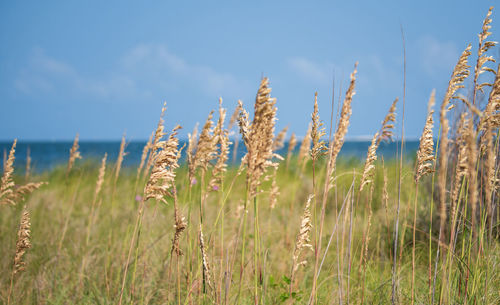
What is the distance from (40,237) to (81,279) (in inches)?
81.6

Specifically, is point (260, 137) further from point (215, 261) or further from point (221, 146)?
point (215, 261)

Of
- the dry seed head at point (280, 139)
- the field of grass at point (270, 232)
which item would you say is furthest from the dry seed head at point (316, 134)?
the dry seed head at point (280, 139)

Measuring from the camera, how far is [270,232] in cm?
390

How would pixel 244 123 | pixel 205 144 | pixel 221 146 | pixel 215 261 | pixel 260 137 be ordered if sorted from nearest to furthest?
1. pixel 260 137
2. pixel 244 123
3. pixel 205 144
4. pixel 221 146
5. pixel 215 261

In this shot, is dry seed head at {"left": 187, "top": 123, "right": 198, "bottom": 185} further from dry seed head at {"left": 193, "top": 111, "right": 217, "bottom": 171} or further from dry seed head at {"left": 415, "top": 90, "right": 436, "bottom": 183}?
dry seed head at {"left": 415, "top": 90, "right": 436, "bottom": 183}

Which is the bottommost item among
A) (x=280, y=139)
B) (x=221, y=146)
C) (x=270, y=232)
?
(x=270, y=232)

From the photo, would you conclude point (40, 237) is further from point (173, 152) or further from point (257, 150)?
point (257, 150)

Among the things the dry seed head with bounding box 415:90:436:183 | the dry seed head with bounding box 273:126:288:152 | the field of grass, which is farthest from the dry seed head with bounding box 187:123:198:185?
the dry seed head with bounding box 273:126:288:152

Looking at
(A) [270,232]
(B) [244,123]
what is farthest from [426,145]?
(A) [270,232]

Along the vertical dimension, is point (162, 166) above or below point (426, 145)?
below

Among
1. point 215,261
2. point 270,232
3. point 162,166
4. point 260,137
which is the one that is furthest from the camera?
point 270,232

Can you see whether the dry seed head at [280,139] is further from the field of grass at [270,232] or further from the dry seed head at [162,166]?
the dry seed head at [162,166]

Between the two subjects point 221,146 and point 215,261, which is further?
point 215,261

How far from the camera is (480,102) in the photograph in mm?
4141
